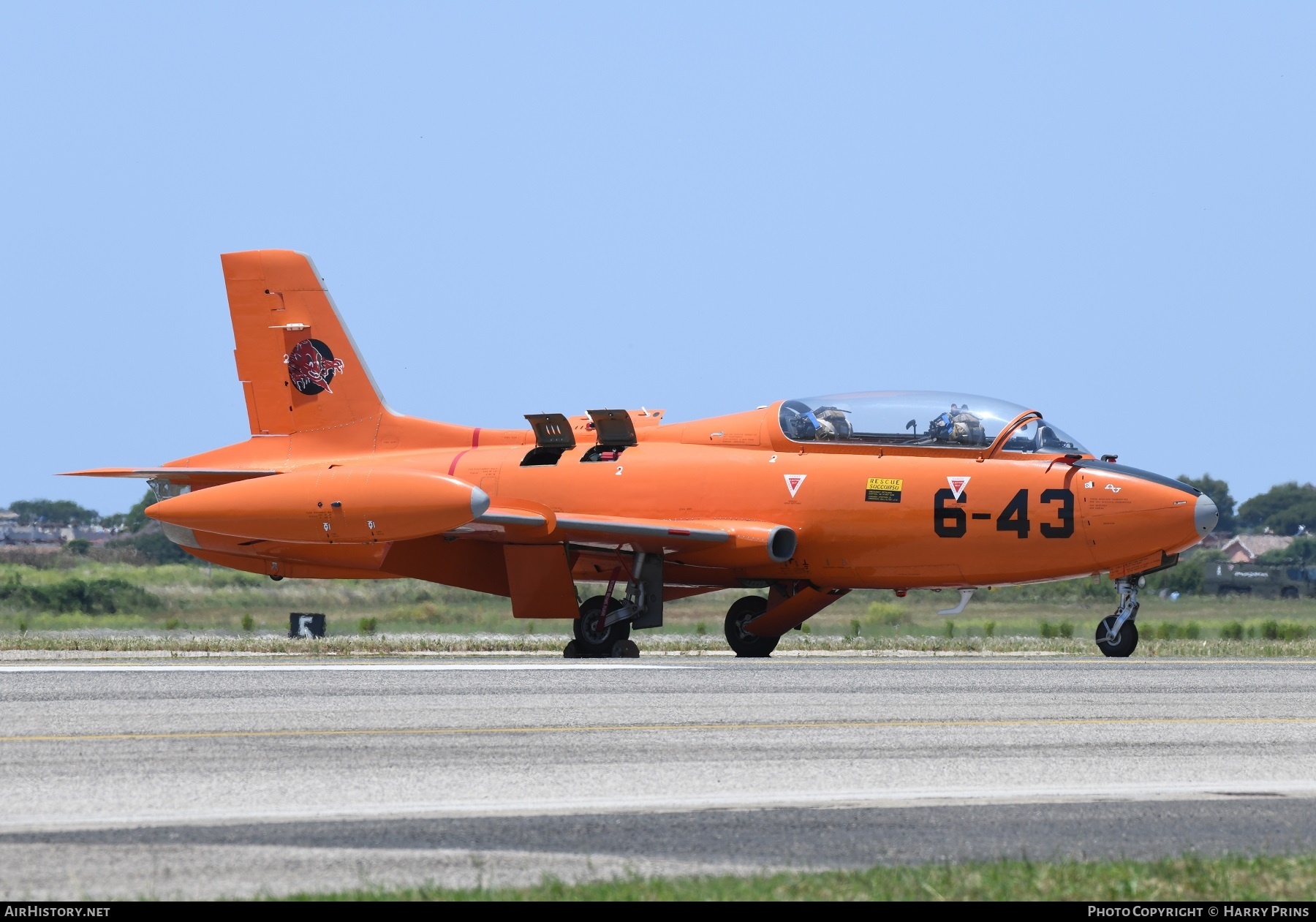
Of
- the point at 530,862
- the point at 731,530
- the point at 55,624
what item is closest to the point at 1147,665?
the point at 731,530

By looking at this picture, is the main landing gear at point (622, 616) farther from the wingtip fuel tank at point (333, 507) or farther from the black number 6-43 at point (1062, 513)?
the black number 6-43 at point (1062, 513)

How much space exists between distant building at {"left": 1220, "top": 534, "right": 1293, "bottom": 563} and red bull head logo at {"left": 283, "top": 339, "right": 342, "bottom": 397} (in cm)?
6225

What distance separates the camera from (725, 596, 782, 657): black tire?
77.4ft

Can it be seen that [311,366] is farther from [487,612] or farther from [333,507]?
[487,612]

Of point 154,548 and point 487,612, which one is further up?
point 154,548

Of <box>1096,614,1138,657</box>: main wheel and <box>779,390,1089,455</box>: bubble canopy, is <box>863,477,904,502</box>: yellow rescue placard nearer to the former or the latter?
<box>779,390,1089,455</box>: bubble canopy

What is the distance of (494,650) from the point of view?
85.6ft

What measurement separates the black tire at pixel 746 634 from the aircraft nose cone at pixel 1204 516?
19.5 feet

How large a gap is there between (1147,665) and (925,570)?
12.3ft

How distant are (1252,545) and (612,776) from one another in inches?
3383

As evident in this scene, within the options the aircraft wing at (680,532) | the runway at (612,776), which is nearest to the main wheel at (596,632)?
the aircraft wing at (680,532)

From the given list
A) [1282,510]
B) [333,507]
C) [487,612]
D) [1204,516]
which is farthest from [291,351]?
[1282,510]

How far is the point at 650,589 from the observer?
2194 cm
